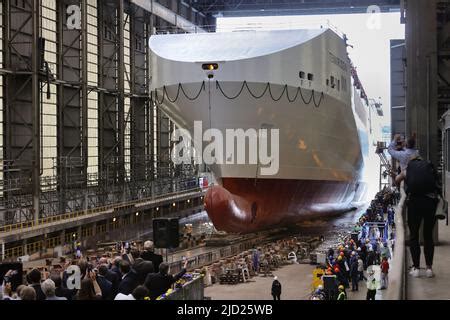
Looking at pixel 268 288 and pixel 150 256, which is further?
pixel 268 288

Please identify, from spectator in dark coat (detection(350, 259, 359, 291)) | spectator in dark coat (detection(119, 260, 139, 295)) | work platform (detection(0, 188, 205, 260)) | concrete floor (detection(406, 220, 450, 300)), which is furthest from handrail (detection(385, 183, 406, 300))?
work platform (detection(0, 188, 205, 260))

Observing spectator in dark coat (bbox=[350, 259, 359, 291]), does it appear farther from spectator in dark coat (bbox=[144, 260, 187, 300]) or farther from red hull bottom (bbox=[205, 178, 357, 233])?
red hull bottom (bbox=[205, 178, 357, 233])

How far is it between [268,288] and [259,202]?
6434mm

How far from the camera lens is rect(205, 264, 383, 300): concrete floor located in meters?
14.5

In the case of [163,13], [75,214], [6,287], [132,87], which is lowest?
[75,214]

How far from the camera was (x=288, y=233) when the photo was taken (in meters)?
25.0

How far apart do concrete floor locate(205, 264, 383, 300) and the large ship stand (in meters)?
3.94

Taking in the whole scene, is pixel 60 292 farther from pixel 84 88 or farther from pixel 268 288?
pixel 84 88

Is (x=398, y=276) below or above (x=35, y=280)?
above

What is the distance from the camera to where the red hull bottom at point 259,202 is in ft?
69.8

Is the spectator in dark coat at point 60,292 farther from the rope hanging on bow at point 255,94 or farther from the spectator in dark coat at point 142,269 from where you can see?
the rope hanging on bow at point 255,94

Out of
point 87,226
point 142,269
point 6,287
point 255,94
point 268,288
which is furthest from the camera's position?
point 87,226

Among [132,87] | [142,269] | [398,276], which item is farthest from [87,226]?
[398,276]

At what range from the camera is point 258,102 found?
2131 centimetres
